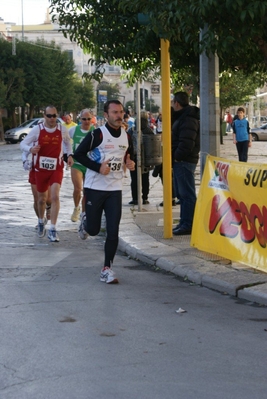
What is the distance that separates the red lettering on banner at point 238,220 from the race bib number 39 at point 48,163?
2.78 m

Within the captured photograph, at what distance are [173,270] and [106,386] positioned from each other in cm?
423

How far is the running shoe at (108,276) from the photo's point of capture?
830 centimetres

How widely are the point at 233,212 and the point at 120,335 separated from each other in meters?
3.32

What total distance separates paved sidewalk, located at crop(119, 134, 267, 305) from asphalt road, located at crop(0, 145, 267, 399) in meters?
0.14

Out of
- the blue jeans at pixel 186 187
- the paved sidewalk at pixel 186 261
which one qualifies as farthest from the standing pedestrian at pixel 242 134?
the blue jeans at pixel 186 187

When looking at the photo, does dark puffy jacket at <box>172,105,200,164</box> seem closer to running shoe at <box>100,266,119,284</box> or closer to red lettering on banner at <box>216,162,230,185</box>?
red lettering on banner at <box>216,162,230,185</box>

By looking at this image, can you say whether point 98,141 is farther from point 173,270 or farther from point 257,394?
point 257,394

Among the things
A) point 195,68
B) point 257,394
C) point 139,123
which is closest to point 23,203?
point 139,123

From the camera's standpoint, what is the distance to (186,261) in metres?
9.29

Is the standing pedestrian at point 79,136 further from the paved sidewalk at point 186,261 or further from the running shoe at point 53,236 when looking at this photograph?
the running shoe at point 53,236

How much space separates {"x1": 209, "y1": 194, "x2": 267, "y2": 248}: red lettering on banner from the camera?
28.1 feet

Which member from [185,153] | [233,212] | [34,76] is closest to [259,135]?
[34,76]

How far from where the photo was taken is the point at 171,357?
5590 millimetres

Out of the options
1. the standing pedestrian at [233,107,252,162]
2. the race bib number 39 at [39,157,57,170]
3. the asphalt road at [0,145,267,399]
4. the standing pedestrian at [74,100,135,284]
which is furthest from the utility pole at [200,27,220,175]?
the standing pedestrian at [233,107,252,162]
